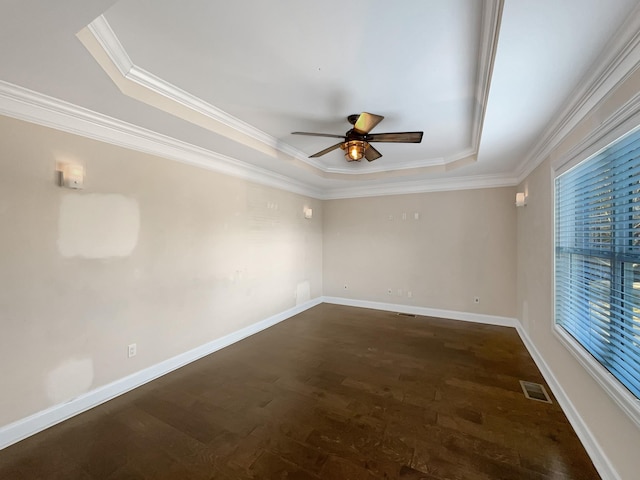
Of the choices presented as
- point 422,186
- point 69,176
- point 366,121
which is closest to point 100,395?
point 69,176

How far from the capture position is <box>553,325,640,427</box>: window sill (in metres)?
1.33

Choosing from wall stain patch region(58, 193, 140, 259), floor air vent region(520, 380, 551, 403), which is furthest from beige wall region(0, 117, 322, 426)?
floor air vent region(520, 380, 551, 403)

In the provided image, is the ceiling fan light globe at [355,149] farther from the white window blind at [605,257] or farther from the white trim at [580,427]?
the white trim at [580,427]

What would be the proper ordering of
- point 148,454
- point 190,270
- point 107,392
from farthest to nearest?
1. point 190,270
2. point 107,392
3. point 148,454

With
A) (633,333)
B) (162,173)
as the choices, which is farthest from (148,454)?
(633,333)

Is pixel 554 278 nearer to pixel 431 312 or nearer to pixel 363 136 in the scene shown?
pixel 363 136

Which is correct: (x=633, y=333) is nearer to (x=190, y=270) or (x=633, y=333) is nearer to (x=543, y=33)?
(x=543, y=33)

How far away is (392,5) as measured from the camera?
4.78 feet

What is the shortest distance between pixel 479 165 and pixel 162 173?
14.2 feet

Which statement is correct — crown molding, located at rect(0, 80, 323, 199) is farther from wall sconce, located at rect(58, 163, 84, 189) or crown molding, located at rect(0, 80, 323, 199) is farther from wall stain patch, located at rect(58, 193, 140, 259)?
wall stain patch, located at rect(58, 193, 140, 259)

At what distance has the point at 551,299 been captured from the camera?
8.57 feet

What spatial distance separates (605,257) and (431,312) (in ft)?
11.2

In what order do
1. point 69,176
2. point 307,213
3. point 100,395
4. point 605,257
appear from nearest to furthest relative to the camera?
1. point 605,257
2. point 69,176
3. point 100,395
4. point 307,213

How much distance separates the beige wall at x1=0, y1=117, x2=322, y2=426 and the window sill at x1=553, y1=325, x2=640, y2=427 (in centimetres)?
370
